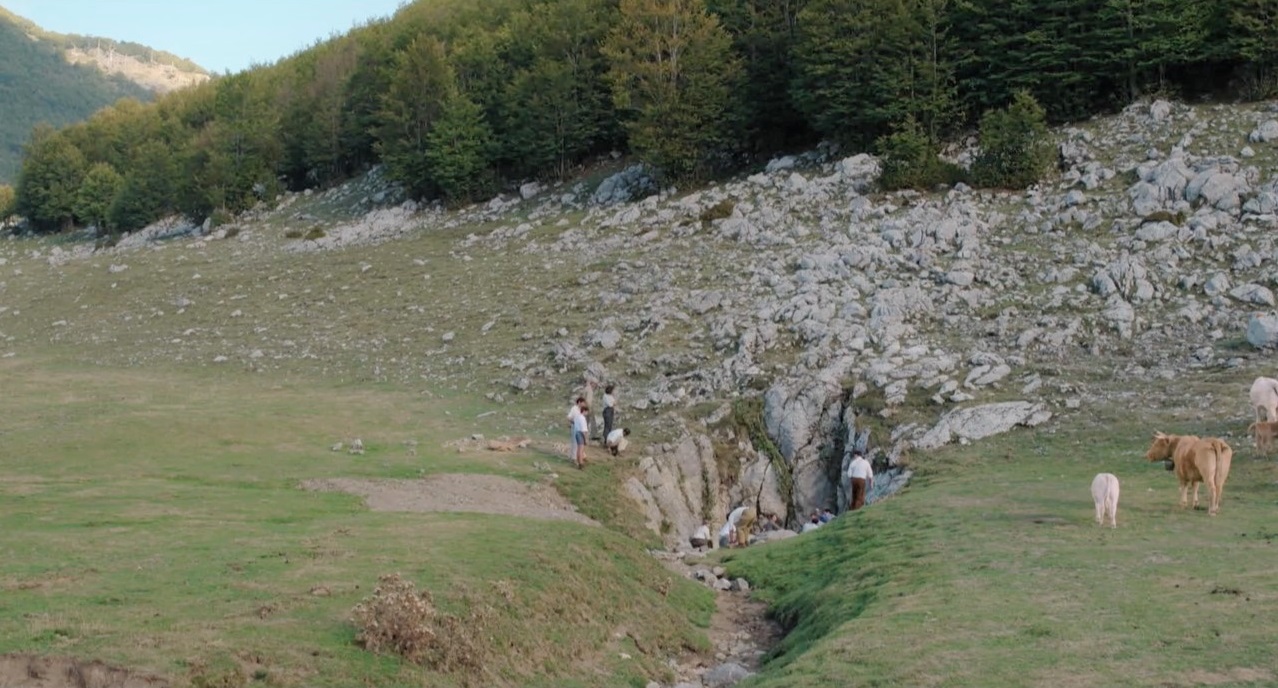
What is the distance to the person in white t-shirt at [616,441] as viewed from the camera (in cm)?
3222

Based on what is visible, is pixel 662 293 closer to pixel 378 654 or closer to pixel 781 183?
pixel 781 183

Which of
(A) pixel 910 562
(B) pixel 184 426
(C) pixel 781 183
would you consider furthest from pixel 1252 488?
(C) pixel 781 183

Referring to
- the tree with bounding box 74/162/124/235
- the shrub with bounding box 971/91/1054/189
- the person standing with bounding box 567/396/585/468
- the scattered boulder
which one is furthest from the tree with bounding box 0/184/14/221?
the scattered boulder

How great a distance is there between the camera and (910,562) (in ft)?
68.7

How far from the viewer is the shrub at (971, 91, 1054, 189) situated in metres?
49.5

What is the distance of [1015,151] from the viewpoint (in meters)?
50.0

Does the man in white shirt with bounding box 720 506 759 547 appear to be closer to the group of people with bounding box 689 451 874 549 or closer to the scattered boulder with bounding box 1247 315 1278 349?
the group of people with bounding box 689 451 874 549

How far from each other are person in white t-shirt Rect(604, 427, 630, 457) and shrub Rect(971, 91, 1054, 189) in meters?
26.4

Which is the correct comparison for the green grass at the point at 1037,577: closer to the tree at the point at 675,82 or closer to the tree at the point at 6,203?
the tree at the point at 675,82

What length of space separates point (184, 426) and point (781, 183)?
3335cm

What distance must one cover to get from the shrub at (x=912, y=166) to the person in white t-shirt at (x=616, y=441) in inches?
1020

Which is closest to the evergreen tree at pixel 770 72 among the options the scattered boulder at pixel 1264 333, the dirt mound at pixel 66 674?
the scattered boulder at pixel 1264 333

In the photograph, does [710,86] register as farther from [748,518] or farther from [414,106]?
[748,518]

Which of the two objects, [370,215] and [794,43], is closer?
[794,43]
